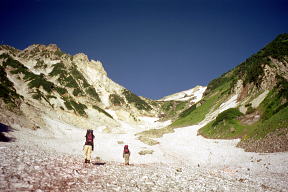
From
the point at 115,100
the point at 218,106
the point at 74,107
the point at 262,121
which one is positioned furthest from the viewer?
the point at 115,100

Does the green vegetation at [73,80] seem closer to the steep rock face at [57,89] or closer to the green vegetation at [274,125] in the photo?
the steep rock face at [57,89]

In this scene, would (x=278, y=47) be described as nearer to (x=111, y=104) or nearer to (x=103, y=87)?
(x=111, y=104)

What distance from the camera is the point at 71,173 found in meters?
12.6

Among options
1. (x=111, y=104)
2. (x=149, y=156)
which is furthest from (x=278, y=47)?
(x=111, y=104)

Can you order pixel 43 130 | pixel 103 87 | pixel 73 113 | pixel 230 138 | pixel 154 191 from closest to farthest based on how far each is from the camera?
pixel 154 191 < pixel 230 138 < pixel 43 130 < pixel 73 113 < pixel 103 87

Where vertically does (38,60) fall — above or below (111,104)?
above

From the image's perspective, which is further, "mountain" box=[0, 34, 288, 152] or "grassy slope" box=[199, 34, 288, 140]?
"mountain" box=[0, 34, 288, 152]

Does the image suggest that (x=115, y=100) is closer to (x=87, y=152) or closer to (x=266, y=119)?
(x=266, y=119)

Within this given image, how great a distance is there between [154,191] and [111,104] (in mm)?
160899

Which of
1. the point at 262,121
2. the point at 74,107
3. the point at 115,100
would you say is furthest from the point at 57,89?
the point at 262,121

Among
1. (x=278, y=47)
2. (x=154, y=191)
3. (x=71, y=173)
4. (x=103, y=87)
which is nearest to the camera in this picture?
(x=154, y=191)

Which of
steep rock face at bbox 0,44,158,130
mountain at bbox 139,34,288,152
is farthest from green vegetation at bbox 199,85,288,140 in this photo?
steep rock face at bbox 0,44,158,130

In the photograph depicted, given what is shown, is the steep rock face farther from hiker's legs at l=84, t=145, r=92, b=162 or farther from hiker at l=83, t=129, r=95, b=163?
hiker's legs at l=84, t=145, r=92, b=162

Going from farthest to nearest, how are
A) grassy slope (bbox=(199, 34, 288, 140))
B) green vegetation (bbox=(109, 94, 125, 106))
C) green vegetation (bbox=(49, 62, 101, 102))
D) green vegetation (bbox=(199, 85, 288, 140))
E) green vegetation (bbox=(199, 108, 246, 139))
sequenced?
green vegetation (bbox=(109, 94, 125, 106)) → green vegetation (bbox=(49, 62, 101, 102)) → green vegetation (bbox=(199, 108, 246, 139)) → grassy slope (bbox=(199, 34, 288, 140)) → green vegetation (bbox=(199, 85, 288, 140))
